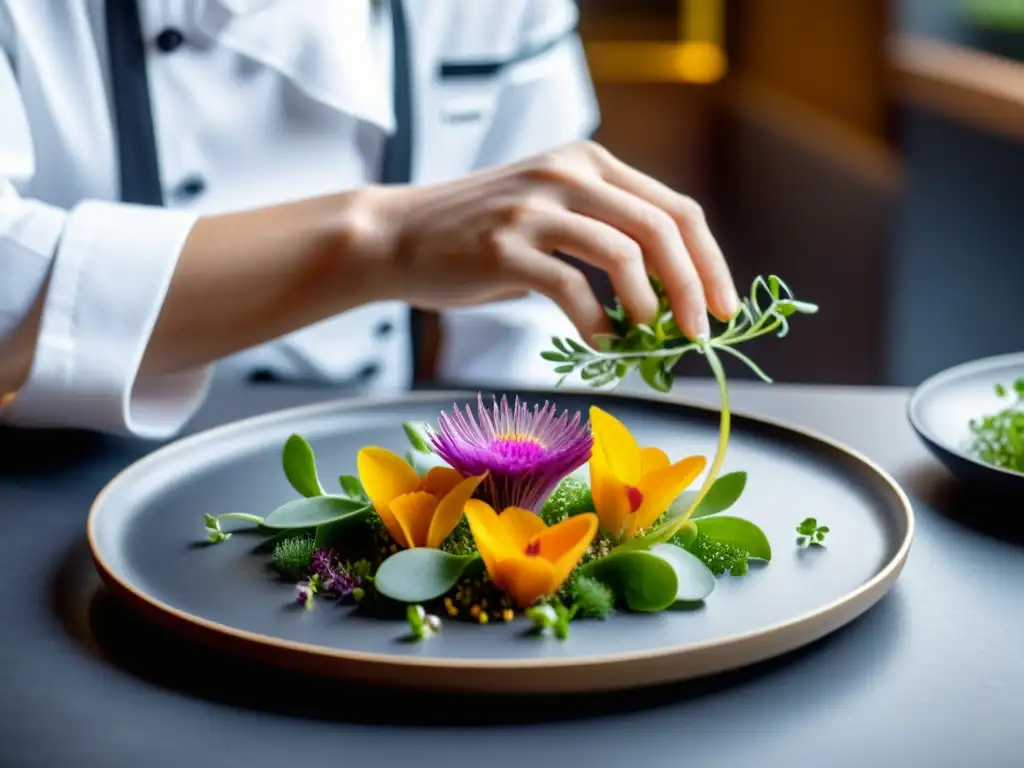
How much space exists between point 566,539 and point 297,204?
45cm

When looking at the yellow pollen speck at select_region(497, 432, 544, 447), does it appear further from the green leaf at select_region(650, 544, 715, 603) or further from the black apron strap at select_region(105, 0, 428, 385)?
the black apron strap at select_region(105, 0, 428, 385)

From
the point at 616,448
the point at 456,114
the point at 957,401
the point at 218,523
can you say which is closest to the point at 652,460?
the point at 616,448

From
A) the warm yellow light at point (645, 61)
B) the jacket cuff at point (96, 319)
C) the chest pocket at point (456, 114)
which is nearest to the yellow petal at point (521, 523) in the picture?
the jacket cuff at point (96, 319)

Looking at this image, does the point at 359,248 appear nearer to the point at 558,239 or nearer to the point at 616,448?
the point at 558,239

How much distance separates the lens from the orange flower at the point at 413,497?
23.5 inches

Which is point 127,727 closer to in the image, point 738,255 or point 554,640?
point 554,640

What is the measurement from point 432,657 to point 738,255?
341 centimetres

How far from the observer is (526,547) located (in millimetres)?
564

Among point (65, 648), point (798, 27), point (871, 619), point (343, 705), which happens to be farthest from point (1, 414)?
point (798, 27)

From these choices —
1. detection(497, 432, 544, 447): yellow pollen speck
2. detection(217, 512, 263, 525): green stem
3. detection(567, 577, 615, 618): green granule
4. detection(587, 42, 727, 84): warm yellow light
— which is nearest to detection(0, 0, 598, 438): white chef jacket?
detection(217, 512, 263, 525): green stem

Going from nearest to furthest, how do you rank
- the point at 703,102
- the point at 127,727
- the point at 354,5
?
the point at 127,727, the point at 354,5, the point at 703,102

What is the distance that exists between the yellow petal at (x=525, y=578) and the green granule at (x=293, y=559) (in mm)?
103

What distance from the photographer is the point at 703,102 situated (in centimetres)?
424

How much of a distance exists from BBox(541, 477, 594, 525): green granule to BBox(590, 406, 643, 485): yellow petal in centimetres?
3
